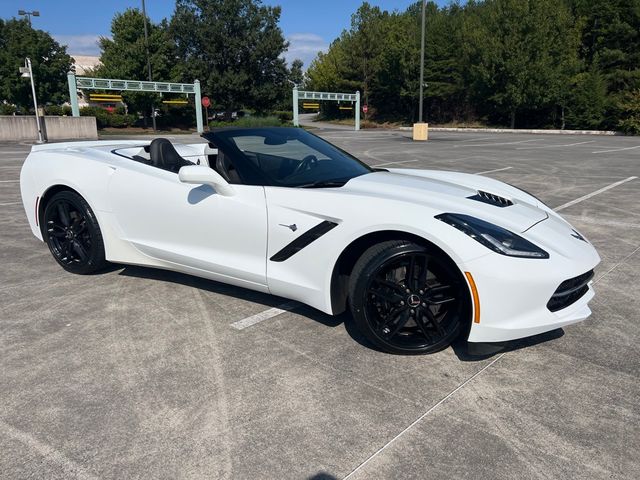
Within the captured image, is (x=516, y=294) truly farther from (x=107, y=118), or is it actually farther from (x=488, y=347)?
(x=107, y=118)

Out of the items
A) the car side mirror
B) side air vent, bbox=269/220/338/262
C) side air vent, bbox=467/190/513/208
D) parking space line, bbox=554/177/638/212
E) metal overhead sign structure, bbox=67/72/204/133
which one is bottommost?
parking space line, bbox=554/177/638/212

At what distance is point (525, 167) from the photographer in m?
13.0

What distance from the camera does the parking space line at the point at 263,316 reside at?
333 cm

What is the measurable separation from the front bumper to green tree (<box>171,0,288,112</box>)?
164ft

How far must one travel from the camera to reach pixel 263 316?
137 inches

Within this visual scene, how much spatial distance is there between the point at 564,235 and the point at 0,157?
17.5 metres

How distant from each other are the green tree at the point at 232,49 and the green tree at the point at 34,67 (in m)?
11.8

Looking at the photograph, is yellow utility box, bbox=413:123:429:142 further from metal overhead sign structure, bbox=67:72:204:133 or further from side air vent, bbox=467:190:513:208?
side air vent, bbox=467:190:513:208

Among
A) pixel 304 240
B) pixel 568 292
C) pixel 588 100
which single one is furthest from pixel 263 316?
pixel 588 100

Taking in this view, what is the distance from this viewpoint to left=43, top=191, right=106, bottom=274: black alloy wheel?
4074 millimetres

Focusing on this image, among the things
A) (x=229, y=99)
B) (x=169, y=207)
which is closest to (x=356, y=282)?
(x=169, y=207)

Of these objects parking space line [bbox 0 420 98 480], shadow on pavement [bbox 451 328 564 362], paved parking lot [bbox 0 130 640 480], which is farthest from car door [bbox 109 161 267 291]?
parking space line [bbox 0 420 98 480]

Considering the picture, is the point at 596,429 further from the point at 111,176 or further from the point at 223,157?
the point at 111,176

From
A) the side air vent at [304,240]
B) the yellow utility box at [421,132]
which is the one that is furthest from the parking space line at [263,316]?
the yellow utility box at [421,132]
